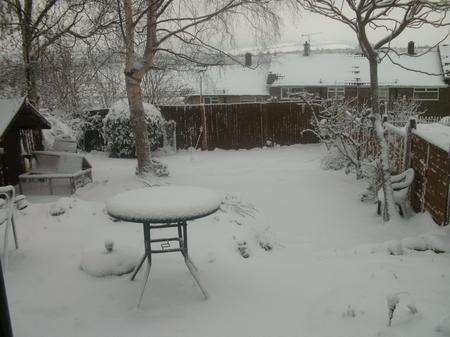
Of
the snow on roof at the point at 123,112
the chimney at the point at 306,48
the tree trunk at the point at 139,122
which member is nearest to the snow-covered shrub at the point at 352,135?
the tree trunk at the point at 139,122

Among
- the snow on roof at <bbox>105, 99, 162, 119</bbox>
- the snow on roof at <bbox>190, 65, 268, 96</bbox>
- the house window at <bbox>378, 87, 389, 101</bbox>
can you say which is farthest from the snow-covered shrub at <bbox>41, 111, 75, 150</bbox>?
the house window at <bbox>378, 87, 389, 101</bbox>

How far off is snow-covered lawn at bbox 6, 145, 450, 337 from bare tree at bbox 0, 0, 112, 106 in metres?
6.17

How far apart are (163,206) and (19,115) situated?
21.1 ft

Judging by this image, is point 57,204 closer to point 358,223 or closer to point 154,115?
point 358,223

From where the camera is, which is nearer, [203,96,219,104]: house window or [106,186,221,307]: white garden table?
[106,186,221,307]: white garden table

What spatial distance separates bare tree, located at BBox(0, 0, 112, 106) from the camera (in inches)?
414

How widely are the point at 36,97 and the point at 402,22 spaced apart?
10263 millimetres

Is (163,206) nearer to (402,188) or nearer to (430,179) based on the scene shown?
(430,179)

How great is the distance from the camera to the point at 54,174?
866 centimetres

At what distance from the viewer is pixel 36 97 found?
11.6 m

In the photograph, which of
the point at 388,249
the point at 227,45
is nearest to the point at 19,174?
the point at 227,45

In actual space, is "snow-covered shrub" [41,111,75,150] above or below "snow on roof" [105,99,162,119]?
Answer: below

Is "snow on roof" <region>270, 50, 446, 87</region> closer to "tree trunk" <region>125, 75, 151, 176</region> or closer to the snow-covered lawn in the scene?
"tree trunk" <region>125, 75, 151, 176</region>

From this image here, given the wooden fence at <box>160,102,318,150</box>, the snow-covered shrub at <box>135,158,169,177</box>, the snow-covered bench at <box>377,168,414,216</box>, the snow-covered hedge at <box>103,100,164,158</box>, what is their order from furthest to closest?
the wooden fence at <box>160,102,318,150</box> → the snow-covered hedge at <box>103,100,164,158</box> → the snow-covered shrub at <box>135,158,169,177</box> → the snow-covered bench at <box>377,168,414,216</box>
